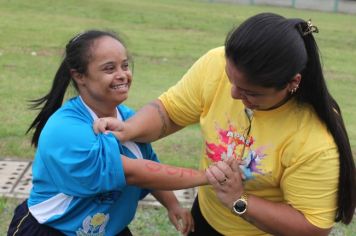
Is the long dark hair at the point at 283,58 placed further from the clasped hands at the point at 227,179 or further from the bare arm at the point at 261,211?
the clasped hands at the point at 227,179

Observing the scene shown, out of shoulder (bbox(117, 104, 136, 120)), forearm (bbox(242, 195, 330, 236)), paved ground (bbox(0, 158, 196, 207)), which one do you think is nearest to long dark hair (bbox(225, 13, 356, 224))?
forearm (bbox(242, 195, 330, 236))

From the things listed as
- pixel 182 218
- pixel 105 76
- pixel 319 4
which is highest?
pixel 105 76

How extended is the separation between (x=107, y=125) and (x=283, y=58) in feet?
2.48

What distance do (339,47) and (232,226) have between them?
11.2 metres

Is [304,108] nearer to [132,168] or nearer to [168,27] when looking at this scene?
[132,168]

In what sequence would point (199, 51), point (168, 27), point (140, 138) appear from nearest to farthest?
1. point (140, 138)
2. point (199, 51)
3. point (168, 27)

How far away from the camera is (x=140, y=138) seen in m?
2.38

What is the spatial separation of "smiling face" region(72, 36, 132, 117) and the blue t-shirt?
2.5 inches

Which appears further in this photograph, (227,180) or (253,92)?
(227,180)

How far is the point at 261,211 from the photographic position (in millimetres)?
2143

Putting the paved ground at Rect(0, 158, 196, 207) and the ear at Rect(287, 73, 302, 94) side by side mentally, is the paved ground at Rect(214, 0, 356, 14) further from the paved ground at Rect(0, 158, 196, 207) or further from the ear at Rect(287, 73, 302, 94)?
the ear at Rect(287, 73, 302, 94)

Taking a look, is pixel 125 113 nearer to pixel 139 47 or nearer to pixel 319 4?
pixel 139 47

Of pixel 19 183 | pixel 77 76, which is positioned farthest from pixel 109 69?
pixel 19 183

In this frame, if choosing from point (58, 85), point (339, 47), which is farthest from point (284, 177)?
point (339, 47)
